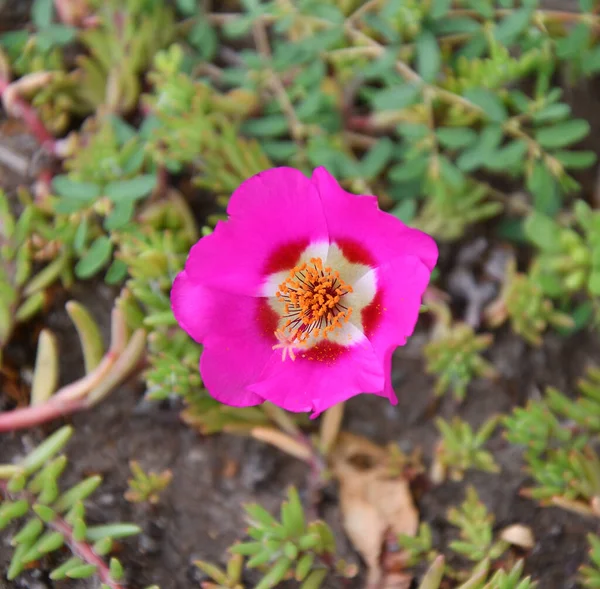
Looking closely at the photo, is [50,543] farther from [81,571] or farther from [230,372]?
[230,372]

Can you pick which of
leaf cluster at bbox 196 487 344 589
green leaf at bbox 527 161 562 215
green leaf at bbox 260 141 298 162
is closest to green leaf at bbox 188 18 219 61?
green leaf at bbox 260 141 298 162


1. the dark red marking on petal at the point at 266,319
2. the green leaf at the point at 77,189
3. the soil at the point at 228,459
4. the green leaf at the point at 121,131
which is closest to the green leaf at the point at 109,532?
the soil at the point at 228,459

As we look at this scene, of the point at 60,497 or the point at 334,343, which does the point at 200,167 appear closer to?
the point at 334,343

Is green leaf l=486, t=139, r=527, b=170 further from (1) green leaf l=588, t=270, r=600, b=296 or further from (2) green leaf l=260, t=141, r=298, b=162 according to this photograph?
(2) green leaf l=260, t=141, r=298, b=162

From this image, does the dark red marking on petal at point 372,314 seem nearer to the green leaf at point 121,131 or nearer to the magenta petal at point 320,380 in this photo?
the magenta petal at point 320,380

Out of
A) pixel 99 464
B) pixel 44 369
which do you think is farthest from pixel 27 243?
pixel 99 464
